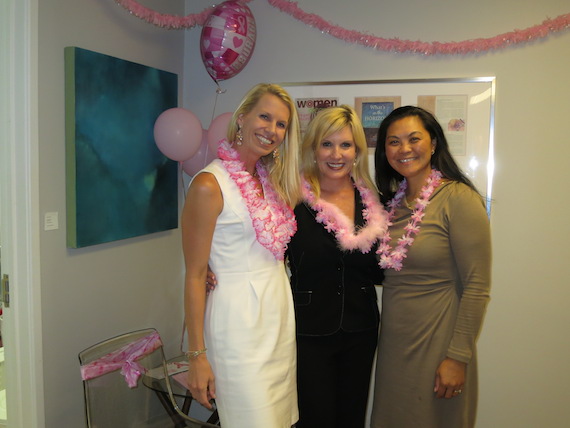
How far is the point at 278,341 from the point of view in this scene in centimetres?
164

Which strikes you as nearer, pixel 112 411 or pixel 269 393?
pixel 269 393

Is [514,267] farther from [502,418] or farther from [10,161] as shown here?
[10,161]

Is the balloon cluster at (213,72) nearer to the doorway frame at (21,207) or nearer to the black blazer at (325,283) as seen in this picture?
the doorway frame at (21,207)

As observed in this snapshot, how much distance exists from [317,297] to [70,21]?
1.59m

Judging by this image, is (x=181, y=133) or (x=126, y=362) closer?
(x=126, y=362)

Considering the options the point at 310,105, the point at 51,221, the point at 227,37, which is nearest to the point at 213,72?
the point at 227,37

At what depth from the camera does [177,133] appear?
2316 millimetres

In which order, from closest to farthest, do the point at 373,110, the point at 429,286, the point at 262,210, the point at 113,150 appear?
the point at 262,210 → the point at 429,286 → the point at 113,150 → the point at 373,110

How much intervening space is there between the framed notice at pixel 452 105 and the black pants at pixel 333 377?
1295 mm

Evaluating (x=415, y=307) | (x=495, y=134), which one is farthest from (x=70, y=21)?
(x=495, y=134)

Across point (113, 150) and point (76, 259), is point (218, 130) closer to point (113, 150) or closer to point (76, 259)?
point (113, 150)

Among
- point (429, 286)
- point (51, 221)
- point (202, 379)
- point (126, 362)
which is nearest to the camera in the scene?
point (202, 379)

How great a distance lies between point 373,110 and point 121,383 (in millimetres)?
2025

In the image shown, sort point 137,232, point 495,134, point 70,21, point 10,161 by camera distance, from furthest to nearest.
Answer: point 495,134 < point 137,232 < point 70,21 < point 10,161
